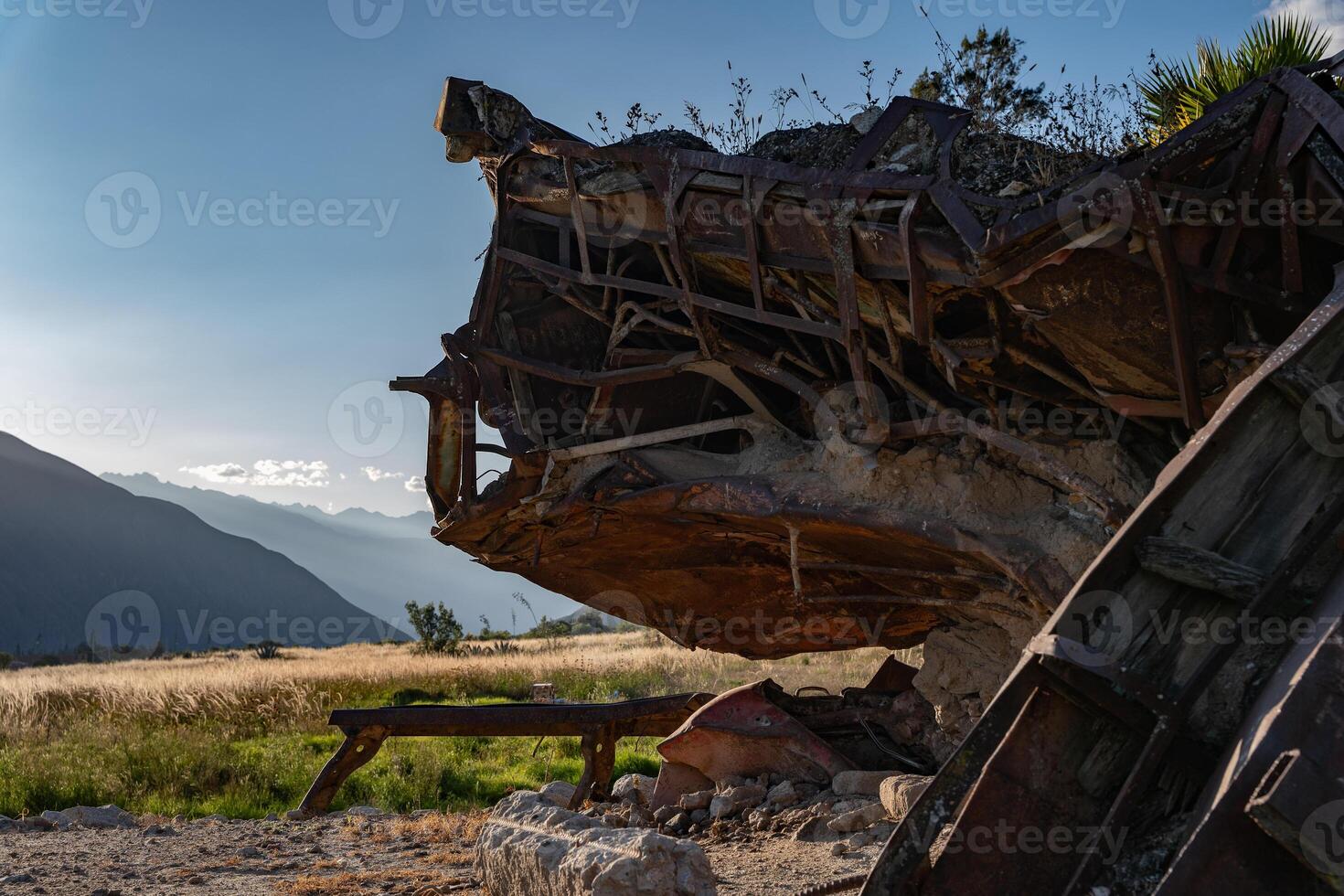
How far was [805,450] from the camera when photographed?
709 cm

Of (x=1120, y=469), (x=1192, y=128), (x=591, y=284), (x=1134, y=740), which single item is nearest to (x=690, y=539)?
(x=591, y=284)

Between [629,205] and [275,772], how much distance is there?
26.7 ft

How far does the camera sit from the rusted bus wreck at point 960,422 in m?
3.15

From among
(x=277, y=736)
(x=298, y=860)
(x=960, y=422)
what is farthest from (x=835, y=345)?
(x=277, y=736)

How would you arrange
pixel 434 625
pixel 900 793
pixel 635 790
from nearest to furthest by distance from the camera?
pixel 900 793 → pixel 635 790 → pixel 434 625

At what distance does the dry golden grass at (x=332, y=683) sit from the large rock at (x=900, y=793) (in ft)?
34.4

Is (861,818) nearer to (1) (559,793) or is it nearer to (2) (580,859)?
(2) (580,859)

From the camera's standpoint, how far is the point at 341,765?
29.0ft

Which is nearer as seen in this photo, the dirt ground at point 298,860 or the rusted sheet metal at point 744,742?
the dirt ground at point 298,860

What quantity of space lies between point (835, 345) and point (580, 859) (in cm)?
351

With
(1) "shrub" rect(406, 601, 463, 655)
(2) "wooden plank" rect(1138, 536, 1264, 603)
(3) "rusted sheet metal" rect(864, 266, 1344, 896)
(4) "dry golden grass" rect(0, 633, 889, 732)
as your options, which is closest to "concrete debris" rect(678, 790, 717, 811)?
(3) "rusted sheet metal" rect(864, 266, 1344, 896)

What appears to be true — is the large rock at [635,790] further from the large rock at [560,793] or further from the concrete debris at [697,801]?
the concrete debris at [697,801]

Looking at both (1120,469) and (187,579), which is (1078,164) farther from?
(187,579)

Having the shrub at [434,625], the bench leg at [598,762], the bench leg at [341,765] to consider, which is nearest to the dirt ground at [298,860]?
the bench leg at [341,765]
